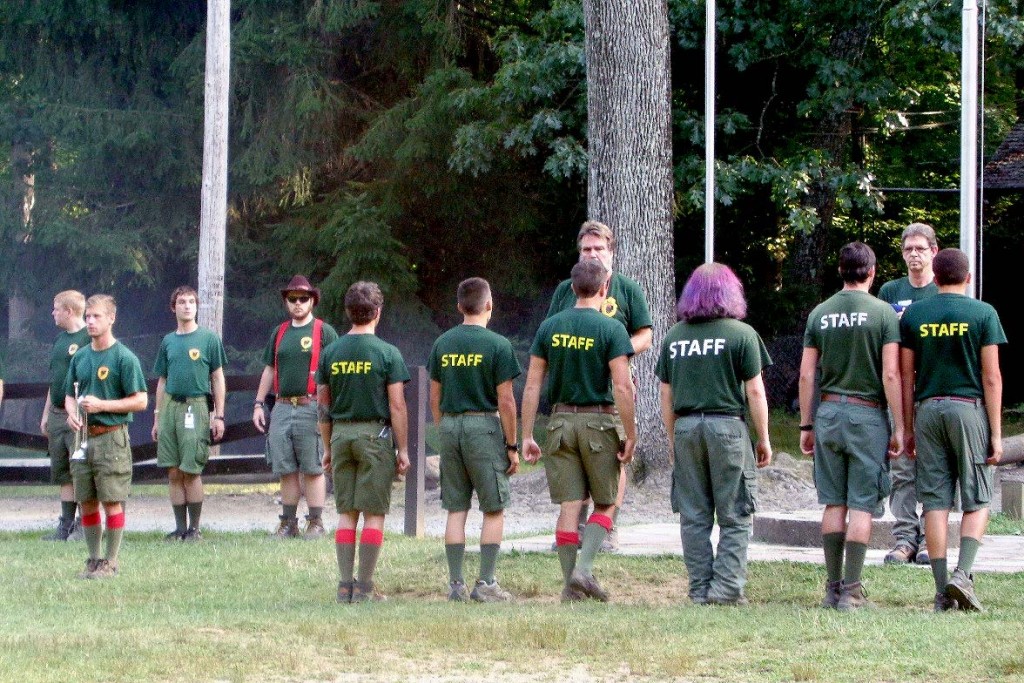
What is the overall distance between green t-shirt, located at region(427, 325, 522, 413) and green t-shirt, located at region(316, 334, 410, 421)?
26 cm

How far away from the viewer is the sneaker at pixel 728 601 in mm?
7562

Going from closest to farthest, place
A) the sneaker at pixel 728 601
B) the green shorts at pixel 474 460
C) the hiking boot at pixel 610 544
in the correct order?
the sneaker at pixel 728 601, the green shorts at pixel 474 460, the hiking boot at pixel 610 544

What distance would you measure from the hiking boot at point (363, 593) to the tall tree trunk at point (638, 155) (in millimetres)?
7077

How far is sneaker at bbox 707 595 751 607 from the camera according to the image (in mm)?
7562

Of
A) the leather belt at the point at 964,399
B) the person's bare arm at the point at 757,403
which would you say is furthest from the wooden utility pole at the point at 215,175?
the leather belt at the point at 964,399

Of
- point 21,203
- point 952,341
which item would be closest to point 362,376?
point 952,341

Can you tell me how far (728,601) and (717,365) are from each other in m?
1.24

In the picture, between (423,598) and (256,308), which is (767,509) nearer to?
(423,598)

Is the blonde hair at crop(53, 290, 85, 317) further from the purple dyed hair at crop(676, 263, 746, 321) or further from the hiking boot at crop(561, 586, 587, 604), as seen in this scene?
the purple dyed hair at crop(676, 263, 746, 321)

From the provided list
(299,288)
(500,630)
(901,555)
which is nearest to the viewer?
(500,630)

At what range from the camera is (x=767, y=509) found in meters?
13.6

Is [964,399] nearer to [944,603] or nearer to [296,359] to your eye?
[944,603]

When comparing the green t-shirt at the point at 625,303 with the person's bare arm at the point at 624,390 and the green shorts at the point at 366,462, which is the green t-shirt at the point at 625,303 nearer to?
the person's bare arm at the point at 624,390

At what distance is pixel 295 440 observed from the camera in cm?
1101
